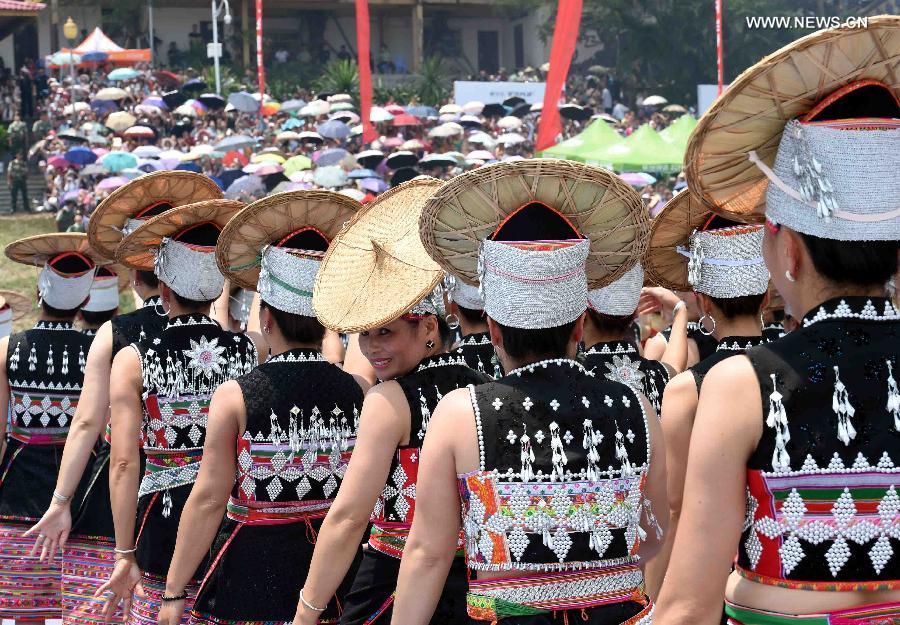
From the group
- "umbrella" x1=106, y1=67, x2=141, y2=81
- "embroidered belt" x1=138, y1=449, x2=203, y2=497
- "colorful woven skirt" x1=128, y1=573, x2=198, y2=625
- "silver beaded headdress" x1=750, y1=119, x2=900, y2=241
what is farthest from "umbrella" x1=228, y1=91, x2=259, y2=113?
"silver beaded headdress" x1=750, y1=119, x2=900, y2=241

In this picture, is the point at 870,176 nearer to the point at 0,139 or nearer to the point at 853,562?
the point at 853,562

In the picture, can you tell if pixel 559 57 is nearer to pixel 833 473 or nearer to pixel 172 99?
pixel 833 473

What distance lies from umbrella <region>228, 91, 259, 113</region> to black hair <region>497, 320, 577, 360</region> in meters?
27.0

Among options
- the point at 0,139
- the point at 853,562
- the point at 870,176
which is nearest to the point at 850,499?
the point at 853,562

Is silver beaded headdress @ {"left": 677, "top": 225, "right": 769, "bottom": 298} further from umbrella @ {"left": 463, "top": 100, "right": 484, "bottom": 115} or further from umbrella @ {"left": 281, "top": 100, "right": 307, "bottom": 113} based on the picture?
umbrella @ {"left": 281, "top": 100, "right": 307, "bottom": 113}

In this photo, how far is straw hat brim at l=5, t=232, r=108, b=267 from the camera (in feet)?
18.4

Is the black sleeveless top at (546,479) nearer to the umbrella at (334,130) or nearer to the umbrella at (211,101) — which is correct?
the umbrella at (334,130)

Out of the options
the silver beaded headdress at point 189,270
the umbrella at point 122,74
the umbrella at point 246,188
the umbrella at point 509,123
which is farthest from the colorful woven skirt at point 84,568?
the umbrella at point 122,74

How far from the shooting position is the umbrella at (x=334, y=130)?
87.1ft

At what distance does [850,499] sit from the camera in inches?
83.7

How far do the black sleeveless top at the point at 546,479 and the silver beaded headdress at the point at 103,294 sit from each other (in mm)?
4022

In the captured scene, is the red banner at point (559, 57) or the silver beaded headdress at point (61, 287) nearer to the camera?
the silver beaded headdress at point (61, 287)

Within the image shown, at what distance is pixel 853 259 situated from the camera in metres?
2.15

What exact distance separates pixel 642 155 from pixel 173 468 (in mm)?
16972
